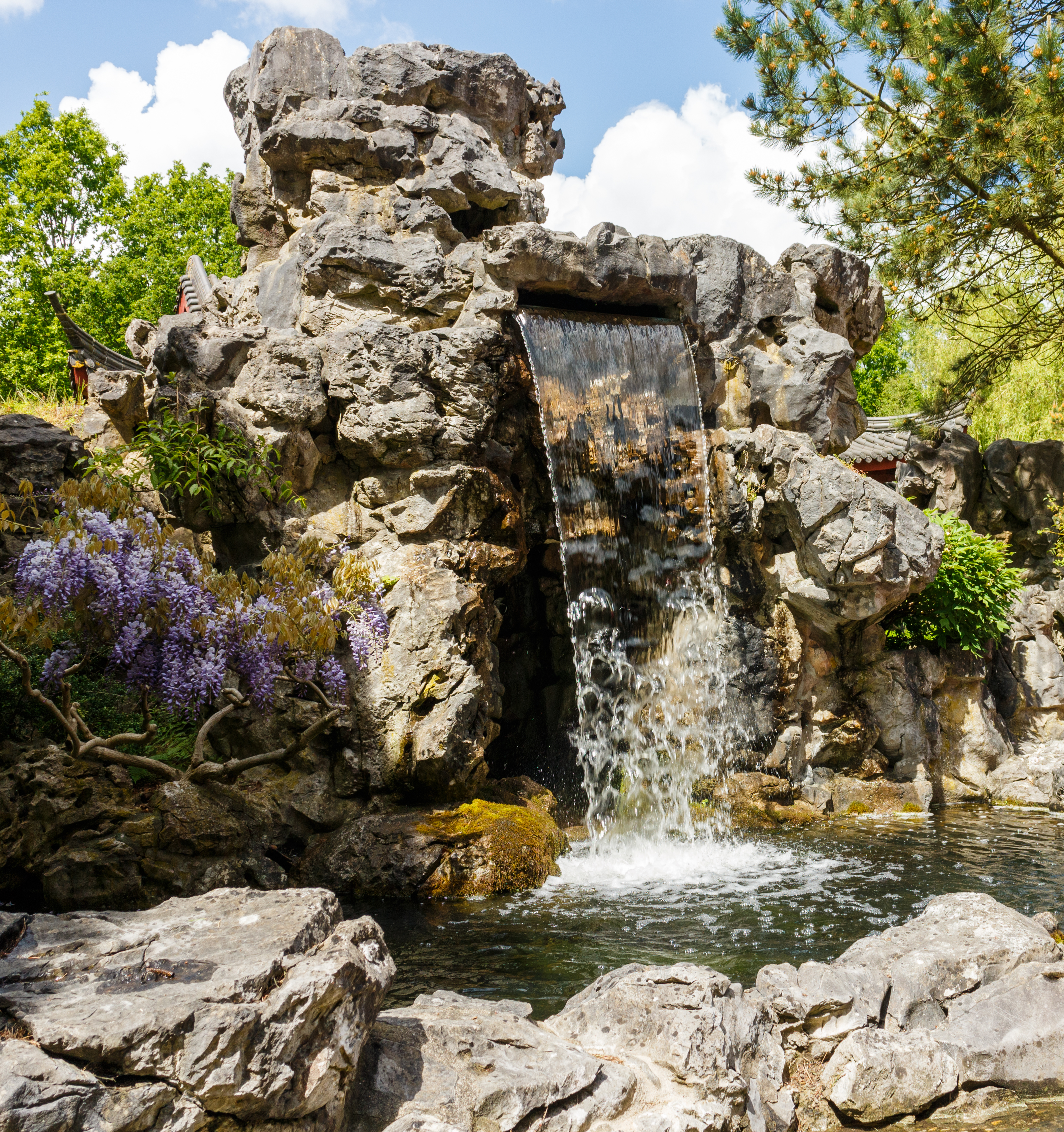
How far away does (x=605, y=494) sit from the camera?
11086 millimetres

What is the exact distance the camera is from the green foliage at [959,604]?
40.0 ft

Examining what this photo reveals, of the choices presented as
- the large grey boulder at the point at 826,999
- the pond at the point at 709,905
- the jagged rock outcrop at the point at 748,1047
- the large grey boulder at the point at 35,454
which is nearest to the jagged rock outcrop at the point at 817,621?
the pond at the point at 709,905

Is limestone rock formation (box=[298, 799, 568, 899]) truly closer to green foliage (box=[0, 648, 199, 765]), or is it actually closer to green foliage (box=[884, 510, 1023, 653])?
green foliage (box=[0, 648, 199, 765])

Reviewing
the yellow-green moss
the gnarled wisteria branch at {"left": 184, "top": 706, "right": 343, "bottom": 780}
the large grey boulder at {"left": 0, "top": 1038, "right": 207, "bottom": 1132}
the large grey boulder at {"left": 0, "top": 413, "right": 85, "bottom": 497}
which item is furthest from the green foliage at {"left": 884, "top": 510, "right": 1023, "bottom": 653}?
the large grey boulder at {"left": 0, "top": 1038, "right": 207, "bottom": 1132}

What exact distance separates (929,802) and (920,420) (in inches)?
252

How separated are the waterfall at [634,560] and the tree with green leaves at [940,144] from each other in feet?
11.1

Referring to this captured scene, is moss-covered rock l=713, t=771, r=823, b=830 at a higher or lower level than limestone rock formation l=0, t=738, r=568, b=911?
lower

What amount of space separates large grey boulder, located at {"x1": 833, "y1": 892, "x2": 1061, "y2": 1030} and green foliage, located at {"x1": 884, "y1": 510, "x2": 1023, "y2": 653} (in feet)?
23.4

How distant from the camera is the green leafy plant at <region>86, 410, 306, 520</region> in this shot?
30.4 feet

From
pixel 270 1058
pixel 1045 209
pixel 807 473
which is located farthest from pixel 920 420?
pixel 270 1058

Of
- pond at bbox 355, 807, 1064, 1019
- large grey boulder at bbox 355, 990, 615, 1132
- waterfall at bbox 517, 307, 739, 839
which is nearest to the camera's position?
large grey boulder at bbox 355, 990, 615, 1132

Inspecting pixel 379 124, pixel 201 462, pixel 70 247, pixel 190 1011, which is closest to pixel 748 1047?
pixel 190 1011

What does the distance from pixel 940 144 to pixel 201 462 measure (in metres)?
9.53

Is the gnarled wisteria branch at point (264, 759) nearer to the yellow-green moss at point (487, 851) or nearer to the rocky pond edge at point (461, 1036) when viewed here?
the yellow-green moss at point (487, 851)
